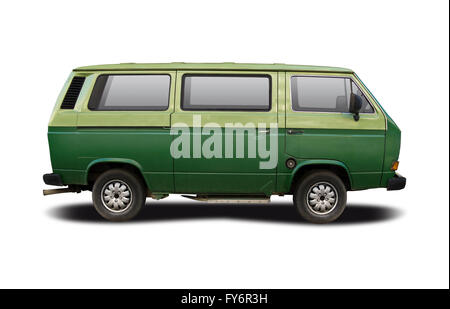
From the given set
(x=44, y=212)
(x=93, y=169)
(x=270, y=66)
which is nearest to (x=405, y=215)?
(x=270, y=66)

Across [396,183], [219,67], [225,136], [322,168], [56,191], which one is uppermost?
[219,67]

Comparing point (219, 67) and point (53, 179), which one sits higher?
point (219, 67)

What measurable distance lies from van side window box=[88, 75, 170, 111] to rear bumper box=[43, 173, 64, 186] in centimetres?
130

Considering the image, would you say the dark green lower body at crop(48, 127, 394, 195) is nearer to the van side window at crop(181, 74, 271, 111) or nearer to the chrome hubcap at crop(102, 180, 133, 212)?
the chrome hubcap at crop(102, 180, 133, 212)

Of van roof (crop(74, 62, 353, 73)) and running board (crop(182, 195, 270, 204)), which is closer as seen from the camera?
running board (crop(182, 195, 270, 204))

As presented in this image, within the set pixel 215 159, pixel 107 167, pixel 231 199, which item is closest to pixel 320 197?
pixel 231 199

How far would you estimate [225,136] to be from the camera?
38.1ft

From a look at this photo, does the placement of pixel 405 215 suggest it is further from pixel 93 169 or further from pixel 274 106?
pixel 93 169

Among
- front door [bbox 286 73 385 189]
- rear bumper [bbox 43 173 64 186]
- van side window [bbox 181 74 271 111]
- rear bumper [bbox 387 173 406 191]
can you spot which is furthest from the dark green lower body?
van side window [bbox 181 74 271 111]

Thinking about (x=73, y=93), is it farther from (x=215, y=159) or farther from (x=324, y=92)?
(x=324, y=92)

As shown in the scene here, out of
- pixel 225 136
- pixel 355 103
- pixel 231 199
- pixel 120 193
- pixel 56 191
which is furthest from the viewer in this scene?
pixel 56 191

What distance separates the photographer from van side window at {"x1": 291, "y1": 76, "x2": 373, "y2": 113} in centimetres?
1174

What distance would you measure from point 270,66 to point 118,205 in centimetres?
347

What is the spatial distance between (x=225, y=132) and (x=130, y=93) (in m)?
1.74
